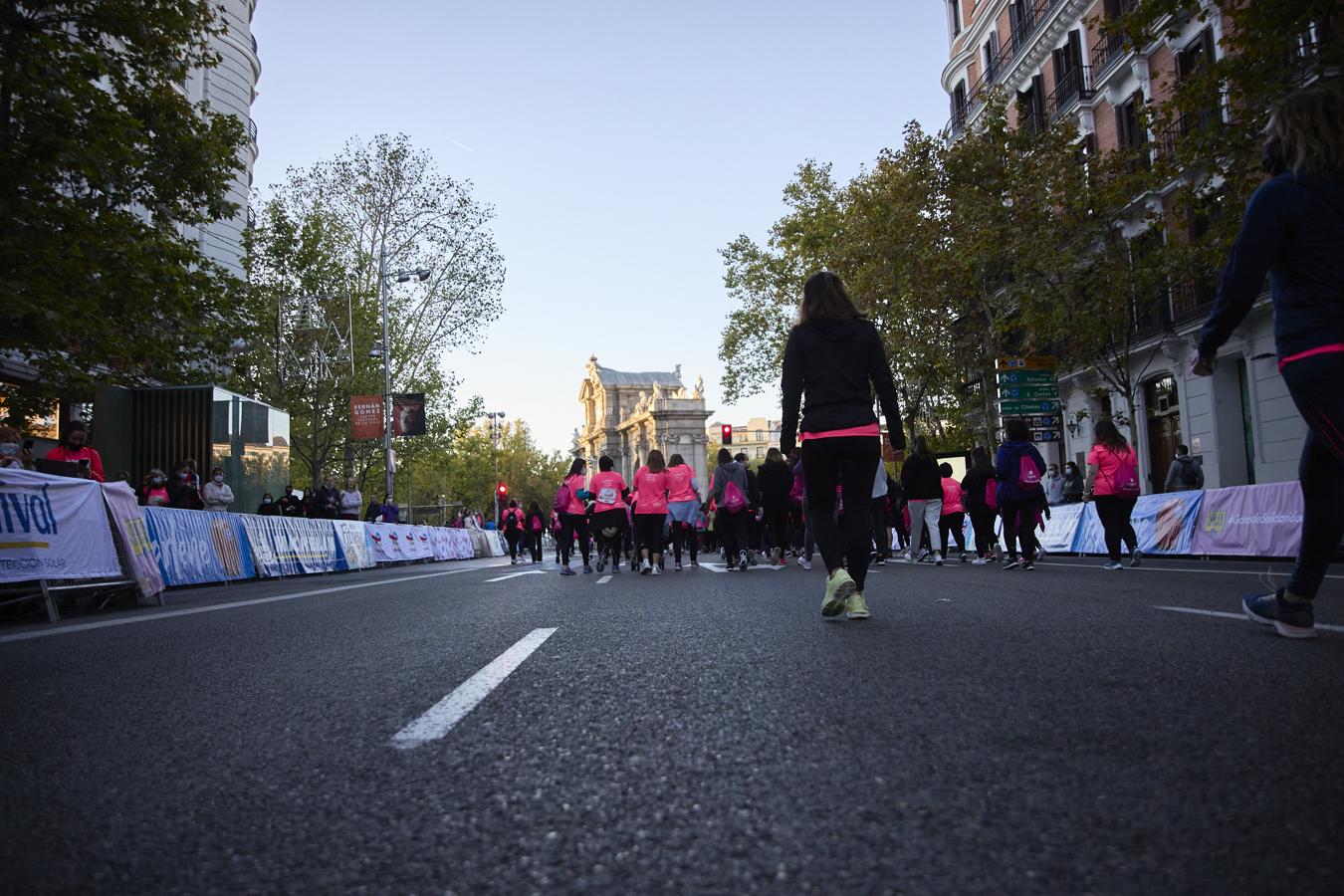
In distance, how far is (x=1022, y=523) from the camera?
13.0 m

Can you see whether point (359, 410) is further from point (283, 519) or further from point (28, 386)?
point (28, 386)

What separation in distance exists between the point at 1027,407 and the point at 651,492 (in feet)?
38.1

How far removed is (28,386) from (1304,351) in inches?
605

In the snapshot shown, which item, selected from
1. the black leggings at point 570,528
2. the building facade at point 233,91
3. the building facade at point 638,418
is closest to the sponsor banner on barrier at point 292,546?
the black leggings at point 570,528

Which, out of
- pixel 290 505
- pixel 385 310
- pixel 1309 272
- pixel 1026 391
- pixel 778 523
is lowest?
pixel 778 523

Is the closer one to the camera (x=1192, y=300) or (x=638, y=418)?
(x=1192, y=300)

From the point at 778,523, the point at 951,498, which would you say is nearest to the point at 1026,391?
the point at 951,498

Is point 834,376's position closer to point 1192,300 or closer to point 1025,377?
point 1025,377

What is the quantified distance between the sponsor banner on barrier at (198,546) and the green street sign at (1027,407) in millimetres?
16082

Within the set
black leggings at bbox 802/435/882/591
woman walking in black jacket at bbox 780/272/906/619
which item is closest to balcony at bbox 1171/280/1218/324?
woman walking in black jacket at bbox 780/272/906/619

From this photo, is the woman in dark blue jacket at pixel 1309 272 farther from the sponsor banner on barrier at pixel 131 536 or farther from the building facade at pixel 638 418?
the building facade at pixel 638 418

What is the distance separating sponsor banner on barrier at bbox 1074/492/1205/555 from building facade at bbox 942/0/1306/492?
3.05 meters

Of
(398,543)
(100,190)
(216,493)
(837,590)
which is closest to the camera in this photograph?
(837,590)

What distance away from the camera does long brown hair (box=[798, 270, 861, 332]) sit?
6.14 m
